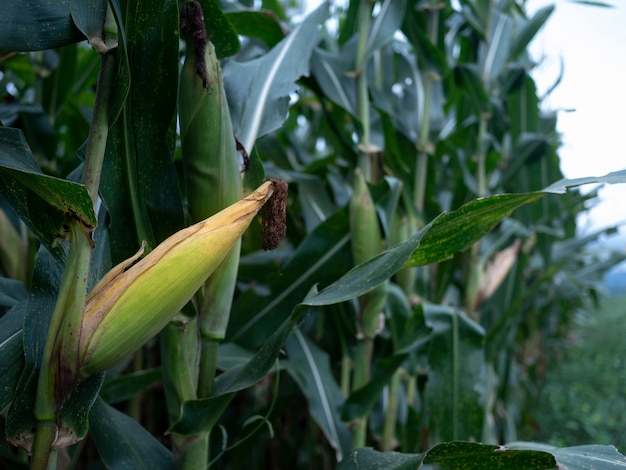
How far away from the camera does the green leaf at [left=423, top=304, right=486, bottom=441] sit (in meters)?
0.78

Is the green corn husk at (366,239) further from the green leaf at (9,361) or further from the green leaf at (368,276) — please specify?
the green leaf at (9,361)

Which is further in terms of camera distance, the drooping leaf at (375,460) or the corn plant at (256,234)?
the drooping leaf at (375,460)

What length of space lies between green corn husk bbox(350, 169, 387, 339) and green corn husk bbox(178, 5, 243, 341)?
283mm

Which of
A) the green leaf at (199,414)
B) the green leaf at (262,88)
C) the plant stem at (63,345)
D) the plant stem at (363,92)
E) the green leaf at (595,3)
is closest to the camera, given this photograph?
the plant stem at (63,345)

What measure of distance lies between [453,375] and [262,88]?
0.49 m

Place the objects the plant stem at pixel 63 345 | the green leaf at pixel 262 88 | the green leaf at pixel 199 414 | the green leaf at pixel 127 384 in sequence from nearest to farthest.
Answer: the plant stem at pixel 63 345 < the green leaf at pixel 199 414 < the green leaf at pixel 262 88 < the green leaf at pixel 127 384

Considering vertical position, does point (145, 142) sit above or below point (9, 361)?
above

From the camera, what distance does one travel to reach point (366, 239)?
2.50 ft

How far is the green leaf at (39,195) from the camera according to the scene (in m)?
0.40

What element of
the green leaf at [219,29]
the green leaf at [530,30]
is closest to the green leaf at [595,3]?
the green leaf at [530,30]

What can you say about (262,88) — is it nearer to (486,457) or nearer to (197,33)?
(197,33)

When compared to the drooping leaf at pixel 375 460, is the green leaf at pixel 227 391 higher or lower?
higher

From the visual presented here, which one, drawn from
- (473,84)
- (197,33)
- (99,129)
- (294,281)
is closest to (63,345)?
(99,129)

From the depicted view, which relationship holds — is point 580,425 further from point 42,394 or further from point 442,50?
point 42,394
